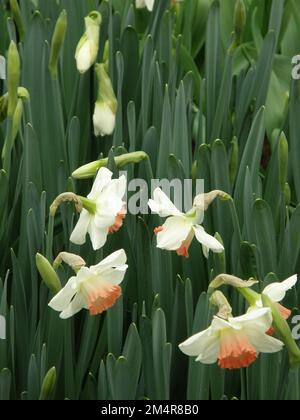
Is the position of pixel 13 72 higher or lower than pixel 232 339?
higher

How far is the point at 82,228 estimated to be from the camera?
49.7 inches

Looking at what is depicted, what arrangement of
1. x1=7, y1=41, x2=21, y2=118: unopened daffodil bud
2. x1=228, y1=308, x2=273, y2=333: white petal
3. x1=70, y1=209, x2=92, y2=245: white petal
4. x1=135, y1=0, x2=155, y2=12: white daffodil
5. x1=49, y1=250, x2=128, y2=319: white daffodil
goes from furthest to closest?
x1=135, y1=0, x2=155, y2=12: white daffodil → x1=7, y1=41, x2=21, y2=118: unopened daffodil bud → x1=70, y1=209, x2=92, y2=245: white petal → x1=49, y1=250, x2=128, y2=319: white daffodil → x1=228, y1=308, x2=273, y2=333: white petal

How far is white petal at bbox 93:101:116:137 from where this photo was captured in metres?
1.58

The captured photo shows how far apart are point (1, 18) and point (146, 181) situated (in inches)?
26.8

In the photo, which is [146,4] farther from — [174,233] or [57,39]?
[174,233]

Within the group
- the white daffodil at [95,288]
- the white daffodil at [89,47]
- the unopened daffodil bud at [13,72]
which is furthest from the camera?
the white daffodil at [89,47]

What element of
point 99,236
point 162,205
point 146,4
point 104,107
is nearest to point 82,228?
point 99,236

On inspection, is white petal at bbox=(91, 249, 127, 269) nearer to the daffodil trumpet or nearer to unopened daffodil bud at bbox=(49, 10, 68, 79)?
the daffodil trumpet

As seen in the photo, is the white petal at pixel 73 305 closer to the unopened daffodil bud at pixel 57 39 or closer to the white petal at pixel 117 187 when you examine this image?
the white petal at pixel 117 187

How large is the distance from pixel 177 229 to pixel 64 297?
176mm

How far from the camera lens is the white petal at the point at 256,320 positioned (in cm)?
105

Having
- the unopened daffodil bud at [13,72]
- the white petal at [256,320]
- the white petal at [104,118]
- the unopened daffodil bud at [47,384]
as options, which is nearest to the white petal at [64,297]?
the unopened daffodil bud at [47,384]

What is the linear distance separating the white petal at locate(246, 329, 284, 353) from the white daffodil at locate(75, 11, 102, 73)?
0.68 m
